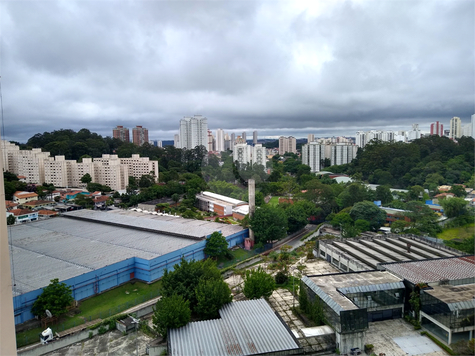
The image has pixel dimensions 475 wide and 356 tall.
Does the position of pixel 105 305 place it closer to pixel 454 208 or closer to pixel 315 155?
pixel 454 208

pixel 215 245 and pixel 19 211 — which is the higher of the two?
pixel 19 211

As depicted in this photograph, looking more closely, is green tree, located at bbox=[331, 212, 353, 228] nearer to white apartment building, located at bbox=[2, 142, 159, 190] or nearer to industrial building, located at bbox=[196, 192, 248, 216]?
industrial building, located at bbox=[196, 192, 248, 216]

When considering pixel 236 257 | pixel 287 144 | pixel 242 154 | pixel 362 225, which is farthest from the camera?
pixel 287 144

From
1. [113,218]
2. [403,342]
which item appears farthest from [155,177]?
[403,342]

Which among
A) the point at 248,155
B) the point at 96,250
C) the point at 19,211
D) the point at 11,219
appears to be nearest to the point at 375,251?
the point at 96,250

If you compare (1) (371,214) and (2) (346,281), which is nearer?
(2) (346,281)

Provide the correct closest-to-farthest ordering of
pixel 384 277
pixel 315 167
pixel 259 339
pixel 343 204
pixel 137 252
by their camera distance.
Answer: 1. pixel 259 339
2. pixel 384 277
3. pixel 137 252
4. pixel 343 204
5. pixel 315 167

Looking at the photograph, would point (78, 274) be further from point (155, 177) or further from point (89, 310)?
point (155, 177)

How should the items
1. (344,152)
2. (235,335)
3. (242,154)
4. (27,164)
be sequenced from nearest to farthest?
1. (235,335)
2. (27,164)
3. (242,154)
4. (344,152)

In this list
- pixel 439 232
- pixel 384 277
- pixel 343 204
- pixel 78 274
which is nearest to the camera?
pixel 384 277
